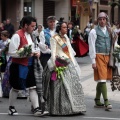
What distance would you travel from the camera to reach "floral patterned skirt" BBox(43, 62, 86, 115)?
27.9 feet

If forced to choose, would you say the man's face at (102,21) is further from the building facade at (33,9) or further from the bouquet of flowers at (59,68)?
the building facade at (33,9)

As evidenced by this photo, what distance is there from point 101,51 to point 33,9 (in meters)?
22.1

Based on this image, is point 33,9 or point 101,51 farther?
point 33,9

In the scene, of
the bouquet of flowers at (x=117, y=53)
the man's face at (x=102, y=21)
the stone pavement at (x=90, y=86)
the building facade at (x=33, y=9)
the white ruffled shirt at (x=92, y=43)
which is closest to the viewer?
the bouquet of flowers at (x=117, y=53)

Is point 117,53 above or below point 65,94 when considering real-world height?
above

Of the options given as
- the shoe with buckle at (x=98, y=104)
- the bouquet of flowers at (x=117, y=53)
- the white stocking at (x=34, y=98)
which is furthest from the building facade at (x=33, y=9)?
the white stocking at (x=34, y=98)

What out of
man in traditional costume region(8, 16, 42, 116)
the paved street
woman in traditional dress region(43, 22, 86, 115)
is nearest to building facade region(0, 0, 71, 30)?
the paved street

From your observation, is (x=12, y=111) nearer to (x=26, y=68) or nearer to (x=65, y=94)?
(x=26, y=68)

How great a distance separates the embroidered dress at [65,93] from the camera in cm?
850

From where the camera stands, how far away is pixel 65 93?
8547mm

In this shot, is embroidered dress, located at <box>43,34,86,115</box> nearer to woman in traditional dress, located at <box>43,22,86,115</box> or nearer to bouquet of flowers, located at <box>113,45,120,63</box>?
woman in traditional dress, located at <box>43,22,86,115</box>

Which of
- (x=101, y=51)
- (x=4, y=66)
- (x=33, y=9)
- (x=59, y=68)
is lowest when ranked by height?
(x=4, y=66)

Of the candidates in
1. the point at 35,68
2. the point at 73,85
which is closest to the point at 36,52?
the point at 35,68

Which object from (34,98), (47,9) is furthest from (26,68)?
(47,9)
